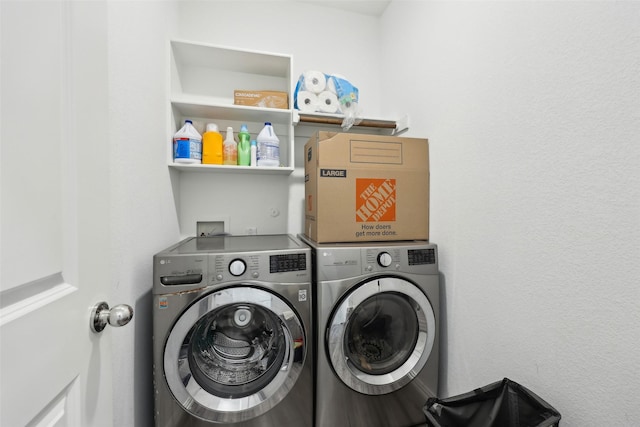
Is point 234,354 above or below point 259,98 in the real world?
below

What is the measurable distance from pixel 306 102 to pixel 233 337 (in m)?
1.37

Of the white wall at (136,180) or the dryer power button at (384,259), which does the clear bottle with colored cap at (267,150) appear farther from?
the dryer power button at (384,259)

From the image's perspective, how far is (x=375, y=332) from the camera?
1.33 m

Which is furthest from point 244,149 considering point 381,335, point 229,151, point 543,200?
point 543,200

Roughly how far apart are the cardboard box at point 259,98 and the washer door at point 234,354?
113cm

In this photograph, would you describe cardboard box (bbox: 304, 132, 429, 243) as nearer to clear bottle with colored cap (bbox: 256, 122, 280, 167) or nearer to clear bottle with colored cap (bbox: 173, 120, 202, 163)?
clear bottle with colored cap (bbox: 256, 122, 280, 167)

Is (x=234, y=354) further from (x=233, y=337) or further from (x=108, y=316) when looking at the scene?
(x=108, y=316)

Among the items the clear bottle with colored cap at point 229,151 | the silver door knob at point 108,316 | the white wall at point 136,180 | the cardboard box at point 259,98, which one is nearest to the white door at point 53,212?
the silver door knob at point 108,316

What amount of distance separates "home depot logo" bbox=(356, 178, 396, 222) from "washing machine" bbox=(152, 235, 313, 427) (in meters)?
0.39

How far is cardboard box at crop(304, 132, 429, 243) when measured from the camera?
131cm

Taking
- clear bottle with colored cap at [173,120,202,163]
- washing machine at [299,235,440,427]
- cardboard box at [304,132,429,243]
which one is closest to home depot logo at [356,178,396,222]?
cardboard box at [304,132,429,243]

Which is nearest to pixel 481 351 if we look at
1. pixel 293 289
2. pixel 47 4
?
pixel 293 289

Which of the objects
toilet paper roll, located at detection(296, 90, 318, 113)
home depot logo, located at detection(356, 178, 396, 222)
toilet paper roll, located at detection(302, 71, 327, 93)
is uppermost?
toilet paper roll, located at detection(302, 71, 327, 93)

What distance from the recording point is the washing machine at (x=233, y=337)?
1.03m
